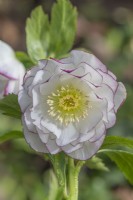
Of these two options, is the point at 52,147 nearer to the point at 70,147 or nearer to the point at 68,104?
the point at 70,147

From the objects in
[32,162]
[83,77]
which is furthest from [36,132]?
[32,162]

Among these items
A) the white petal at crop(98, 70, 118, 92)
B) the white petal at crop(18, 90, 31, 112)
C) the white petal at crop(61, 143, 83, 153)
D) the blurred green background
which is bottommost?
the blurred green background

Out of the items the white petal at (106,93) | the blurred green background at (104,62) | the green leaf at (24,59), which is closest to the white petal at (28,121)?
the white petal at (106,93)

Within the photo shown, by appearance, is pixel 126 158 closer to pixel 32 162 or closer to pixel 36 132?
pixel 36 132

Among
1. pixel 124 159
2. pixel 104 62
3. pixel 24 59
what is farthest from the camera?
pixel 104 62

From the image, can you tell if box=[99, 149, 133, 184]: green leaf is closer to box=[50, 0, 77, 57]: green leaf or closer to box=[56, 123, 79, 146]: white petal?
box=[56, 123, 79, 146]: white petal

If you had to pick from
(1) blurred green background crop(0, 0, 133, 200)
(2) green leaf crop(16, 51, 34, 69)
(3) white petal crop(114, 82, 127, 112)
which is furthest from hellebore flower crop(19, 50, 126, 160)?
(1) blurred green background crop(0, 0, 133, 200)

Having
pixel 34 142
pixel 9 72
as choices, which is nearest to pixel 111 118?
pixel 34 142
